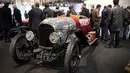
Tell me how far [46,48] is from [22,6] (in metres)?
5.82

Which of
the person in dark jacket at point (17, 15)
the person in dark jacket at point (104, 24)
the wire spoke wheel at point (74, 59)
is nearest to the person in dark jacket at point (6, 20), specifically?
the person in dark jacket at point (17, 15)

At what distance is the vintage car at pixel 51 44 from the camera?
13.8 ft

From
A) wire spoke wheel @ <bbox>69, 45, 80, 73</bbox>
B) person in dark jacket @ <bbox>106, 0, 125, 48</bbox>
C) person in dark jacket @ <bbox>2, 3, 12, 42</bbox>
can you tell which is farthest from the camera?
person in dark jacket @ <bbox>2, 3, 12, 42</bbox>

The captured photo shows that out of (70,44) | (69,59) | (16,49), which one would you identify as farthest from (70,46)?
(16,49)

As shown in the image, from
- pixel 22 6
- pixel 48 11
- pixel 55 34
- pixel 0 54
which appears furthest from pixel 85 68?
pixel 22 6

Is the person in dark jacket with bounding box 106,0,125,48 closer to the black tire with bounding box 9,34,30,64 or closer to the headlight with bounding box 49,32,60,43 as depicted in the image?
the headlight with bounding box 49,32,60,43

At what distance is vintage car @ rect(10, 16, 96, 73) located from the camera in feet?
13.8

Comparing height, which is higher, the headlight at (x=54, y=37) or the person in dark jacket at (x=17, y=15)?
the person in dark jacket at (x=17, y=15)

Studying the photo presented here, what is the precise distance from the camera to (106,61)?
5.30 meters

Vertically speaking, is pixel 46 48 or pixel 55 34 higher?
pixel 55 34

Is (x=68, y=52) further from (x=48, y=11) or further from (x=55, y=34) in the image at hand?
(x=48, y=11)

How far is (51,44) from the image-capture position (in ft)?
15.1

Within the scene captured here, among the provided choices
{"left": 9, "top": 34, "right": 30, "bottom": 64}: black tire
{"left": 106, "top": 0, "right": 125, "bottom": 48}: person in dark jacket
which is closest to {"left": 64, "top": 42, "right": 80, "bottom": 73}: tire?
{"left": 9, "top": 34, "right": 30, "bottom": 64}: black tire

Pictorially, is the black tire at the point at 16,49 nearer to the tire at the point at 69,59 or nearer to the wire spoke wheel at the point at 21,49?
the wire spoke wheel at the point at 21,49
